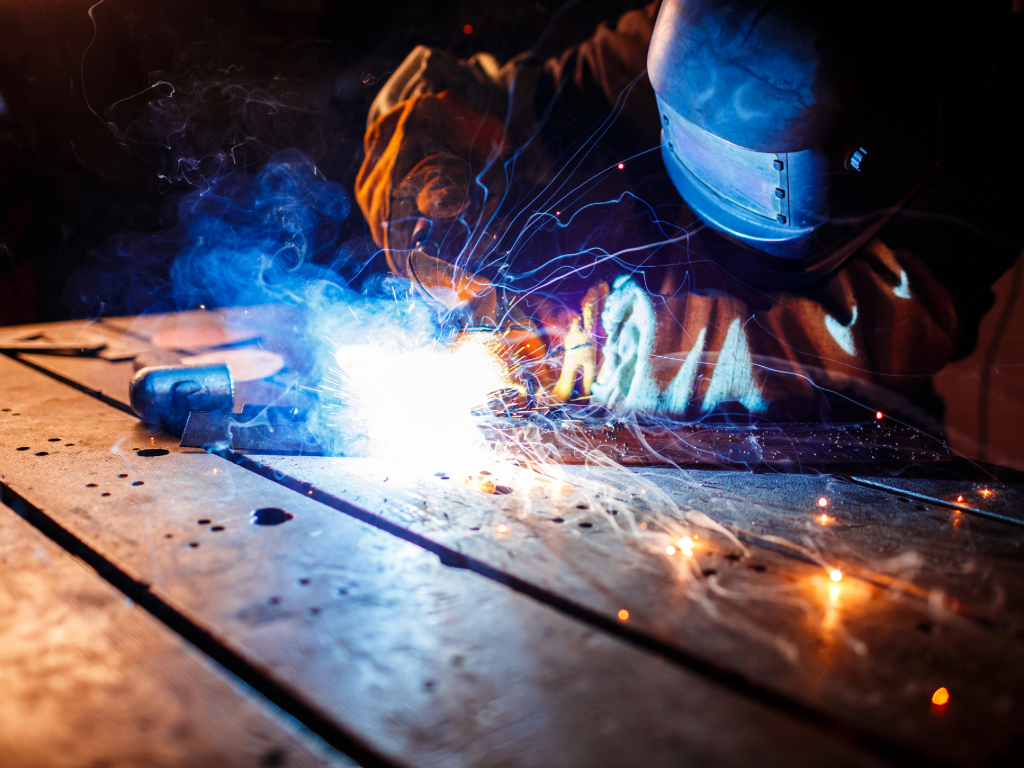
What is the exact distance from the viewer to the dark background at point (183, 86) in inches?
149

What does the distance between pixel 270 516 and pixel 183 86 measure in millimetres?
4092

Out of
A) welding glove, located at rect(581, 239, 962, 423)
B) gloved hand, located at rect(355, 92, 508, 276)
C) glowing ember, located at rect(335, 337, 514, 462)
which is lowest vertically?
glowing ember, located at rect(335, 337, 514, 462)

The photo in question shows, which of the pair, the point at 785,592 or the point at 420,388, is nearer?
the point at 785,592

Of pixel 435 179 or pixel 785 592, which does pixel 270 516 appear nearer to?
pixel 785 592

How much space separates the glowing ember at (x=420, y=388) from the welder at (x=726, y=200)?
0.77 feet

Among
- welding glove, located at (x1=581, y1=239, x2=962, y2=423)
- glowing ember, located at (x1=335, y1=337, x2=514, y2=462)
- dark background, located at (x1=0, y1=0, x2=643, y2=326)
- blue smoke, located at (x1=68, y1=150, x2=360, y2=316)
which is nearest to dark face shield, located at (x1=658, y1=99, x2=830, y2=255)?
welding glove, located at (x1=581, y1=239, x2=962, y2=423)

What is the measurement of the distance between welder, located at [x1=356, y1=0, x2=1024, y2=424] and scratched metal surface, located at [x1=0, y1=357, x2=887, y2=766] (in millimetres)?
1473

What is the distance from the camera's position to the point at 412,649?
0.87 metres

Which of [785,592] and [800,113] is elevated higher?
[800,113]

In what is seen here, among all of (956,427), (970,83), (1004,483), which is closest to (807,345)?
(956,427)

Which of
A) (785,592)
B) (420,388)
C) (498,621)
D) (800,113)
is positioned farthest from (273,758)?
(800,113)

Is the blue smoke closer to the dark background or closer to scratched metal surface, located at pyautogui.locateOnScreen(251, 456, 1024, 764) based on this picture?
the dark background

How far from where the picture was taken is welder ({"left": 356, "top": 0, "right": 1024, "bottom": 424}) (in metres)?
1.64

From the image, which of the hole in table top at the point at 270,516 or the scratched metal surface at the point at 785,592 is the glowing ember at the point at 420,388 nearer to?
the scratched metal surface at the point at 785,592
